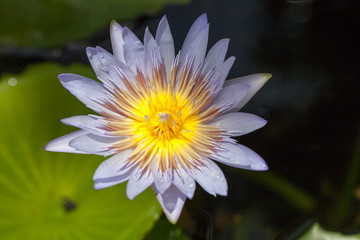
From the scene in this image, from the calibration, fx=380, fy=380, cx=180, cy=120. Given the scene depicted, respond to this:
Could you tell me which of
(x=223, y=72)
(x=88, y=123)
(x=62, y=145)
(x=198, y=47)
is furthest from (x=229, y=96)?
(x=62, y=145)

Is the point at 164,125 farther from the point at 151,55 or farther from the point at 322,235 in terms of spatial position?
the point at 322,235

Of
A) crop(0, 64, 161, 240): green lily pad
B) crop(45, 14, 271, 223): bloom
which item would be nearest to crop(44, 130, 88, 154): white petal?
crop(45, 14, 271, 223): bloom

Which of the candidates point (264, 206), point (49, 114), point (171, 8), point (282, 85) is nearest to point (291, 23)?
point (282, 85)

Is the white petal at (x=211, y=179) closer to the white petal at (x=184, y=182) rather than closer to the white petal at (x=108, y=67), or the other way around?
the white petal at (x=184, y=182)

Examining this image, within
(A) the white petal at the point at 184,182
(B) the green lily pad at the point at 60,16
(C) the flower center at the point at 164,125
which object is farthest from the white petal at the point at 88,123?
(B) the green lily pad at the point at 60,16

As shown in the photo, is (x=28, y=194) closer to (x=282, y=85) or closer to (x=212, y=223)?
(x=212, y=223)

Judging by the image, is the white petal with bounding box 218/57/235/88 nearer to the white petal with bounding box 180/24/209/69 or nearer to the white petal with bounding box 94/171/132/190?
the white petal with bounding box 180/24/209/69
